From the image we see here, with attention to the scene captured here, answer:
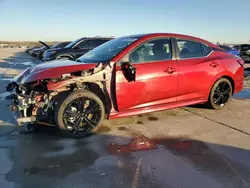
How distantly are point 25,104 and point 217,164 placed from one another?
3.03 m

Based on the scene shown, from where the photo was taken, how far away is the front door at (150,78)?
15.5ft

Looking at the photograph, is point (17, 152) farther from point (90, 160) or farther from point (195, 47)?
point (195, 47)

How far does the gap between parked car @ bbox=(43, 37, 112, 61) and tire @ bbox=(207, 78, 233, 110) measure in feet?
25.2

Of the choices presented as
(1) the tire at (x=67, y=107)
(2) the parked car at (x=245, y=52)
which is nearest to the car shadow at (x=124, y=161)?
(1) the tire at (x=67, y=107)

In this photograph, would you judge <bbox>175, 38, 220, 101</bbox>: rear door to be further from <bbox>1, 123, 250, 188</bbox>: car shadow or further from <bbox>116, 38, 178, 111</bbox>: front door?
<bbox>1, 123, 250, 188</bbox>: car shadow

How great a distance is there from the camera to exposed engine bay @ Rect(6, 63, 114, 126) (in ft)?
14.3

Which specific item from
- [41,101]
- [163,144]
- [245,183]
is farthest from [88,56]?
[245,183]

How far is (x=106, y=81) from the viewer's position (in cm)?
466

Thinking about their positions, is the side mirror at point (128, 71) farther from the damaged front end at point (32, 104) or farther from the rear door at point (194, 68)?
the damaged front end at point (32, 104)

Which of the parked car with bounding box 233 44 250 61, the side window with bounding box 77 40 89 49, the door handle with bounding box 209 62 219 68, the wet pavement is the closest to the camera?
the wet pavement

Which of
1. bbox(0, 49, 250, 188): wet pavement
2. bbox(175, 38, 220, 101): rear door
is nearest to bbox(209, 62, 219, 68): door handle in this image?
bbox(175, 38, 220, 101): rear door

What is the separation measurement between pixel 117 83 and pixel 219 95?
2694 millimetres

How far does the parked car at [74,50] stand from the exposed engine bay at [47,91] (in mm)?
7808

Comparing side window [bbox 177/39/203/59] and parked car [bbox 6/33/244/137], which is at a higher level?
side window [bbox 177/39/203/59]
